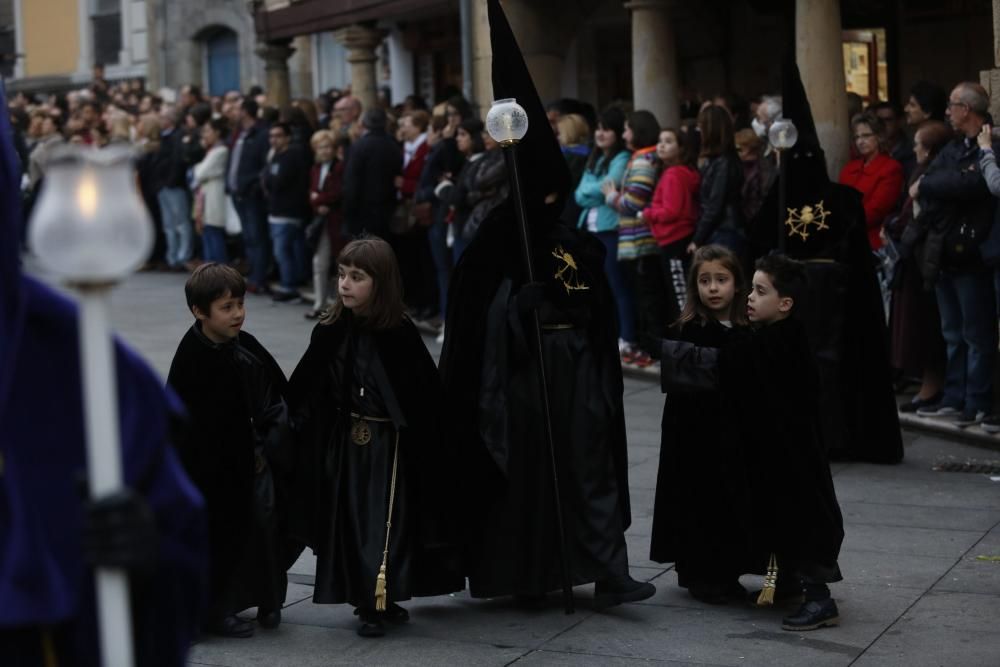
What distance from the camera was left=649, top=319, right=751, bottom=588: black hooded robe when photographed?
677cm

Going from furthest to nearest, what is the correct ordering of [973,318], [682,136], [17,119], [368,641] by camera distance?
[17,119] → [682,136] → [973,318] → [368,641]

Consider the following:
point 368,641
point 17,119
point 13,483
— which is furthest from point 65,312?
point 17,119

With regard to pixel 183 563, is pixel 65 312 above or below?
above

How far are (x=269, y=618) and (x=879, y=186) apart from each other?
576cm

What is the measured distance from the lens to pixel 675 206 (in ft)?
39.2

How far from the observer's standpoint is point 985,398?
410 inches

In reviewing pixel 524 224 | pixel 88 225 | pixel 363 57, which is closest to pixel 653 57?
pixel 363 57

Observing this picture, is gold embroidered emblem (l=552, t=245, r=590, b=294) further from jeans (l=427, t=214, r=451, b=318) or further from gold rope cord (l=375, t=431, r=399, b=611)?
jeans (l=427, t=214, r=451, b=318)

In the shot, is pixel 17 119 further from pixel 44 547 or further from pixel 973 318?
pixel 44 547

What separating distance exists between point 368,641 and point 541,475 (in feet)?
3.00

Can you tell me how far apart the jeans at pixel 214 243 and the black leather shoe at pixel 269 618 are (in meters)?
12.2

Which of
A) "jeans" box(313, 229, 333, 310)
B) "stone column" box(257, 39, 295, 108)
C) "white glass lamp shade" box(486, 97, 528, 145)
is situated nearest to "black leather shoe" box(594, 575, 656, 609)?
"white glass lamp shade" box(486, 97, 528, 145)

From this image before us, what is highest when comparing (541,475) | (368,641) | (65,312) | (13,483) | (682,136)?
(682,136)

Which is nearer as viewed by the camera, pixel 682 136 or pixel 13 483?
pixel 13 483
